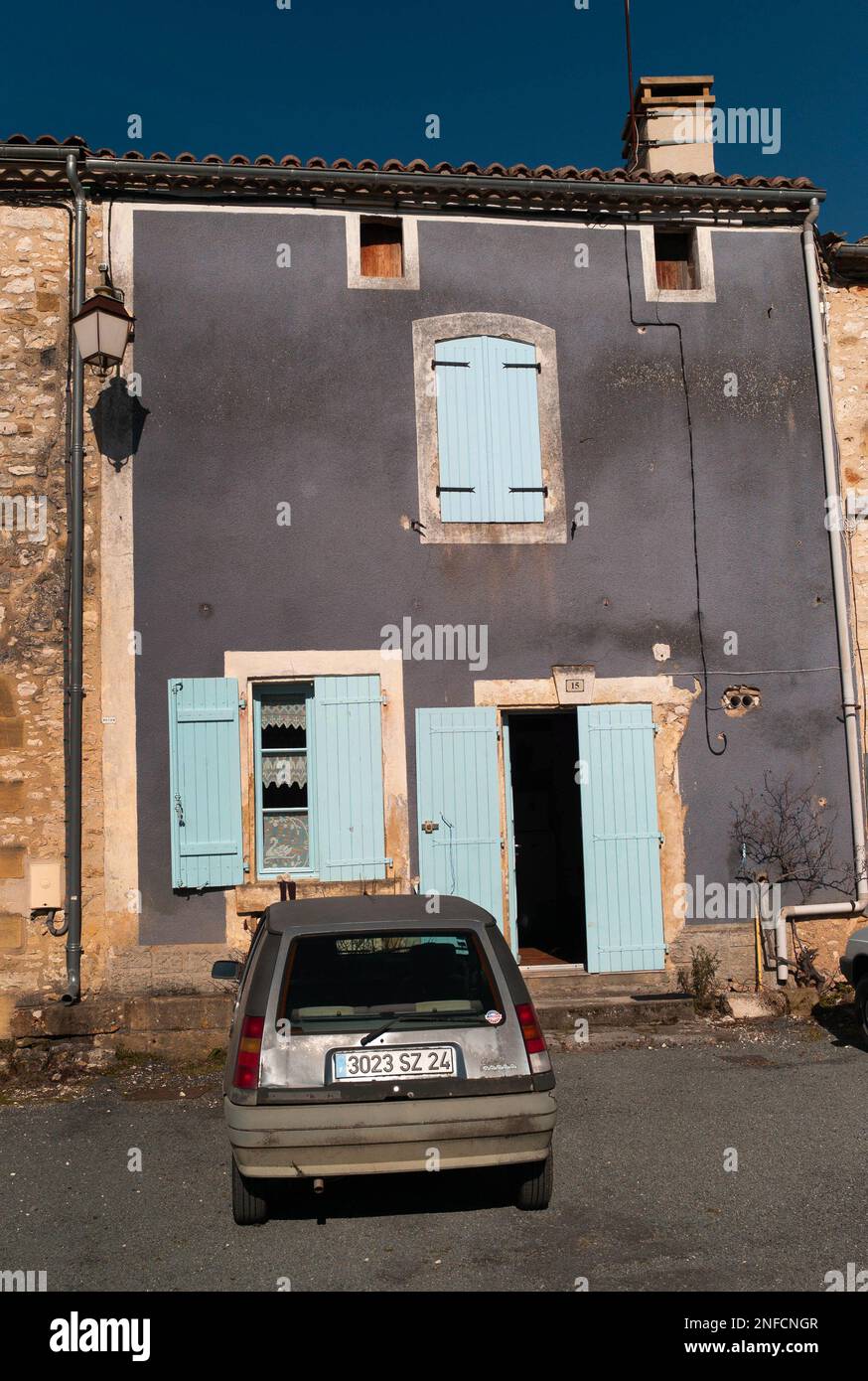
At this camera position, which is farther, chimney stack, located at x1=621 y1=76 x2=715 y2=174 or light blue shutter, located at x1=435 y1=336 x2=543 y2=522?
chimney stack, located at x1=621 y1=76 x2=715 y2=174

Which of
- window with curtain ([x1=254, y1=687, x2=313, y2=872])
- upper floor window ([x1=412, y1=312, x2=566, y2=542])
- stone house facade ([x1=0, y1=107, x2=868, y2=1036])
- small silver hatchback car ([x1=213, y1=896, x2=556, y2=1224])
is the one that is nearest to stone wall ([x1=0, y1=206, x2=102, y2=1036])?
stone house facade ([x1=0, y1=107, x2=868, y2=1036])

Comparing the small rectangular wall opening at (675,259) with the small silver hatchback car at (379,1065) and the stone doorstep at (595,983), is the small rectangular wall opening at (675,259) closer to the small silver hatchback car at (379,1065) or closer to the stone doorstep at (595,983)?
the stone doorstep at (595,983)

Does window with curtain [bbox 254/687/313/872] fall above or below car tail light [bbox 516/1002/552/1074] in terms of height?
above

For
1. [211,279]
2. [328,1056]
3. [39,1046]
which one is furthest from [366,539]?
[328,1056]

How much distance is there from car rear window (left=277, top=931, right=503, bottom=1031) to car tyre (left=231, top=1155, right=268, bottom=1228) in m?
0.83

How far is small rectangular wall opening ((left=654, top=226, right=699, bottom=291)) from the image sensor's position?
33.8 ft

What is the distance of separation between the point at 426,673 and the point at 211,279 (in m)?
3.69

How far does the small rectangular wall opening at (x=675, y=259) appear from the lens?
10.3 meters

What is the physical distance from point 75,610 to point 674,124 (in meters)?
7.49

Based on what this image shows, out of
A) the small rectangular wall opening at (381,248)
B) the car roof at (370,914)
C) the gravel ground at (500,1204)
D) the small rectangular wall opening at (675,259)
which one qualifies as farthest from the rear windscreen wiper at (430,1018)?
the small rectangular wall opening at (675,259)

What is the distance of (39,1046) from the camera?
834 cm

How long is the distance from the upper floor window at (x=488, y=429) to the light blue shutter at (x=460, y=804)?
156 cm

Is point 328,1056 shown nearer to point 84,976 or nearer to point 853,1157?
point 853,1157

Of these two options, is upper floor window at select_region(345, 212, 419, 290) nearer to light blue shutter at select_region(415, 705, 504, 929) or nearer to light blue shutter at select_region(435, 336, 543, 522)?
light blue shutter at select_region(435, 336, 543, 522)
